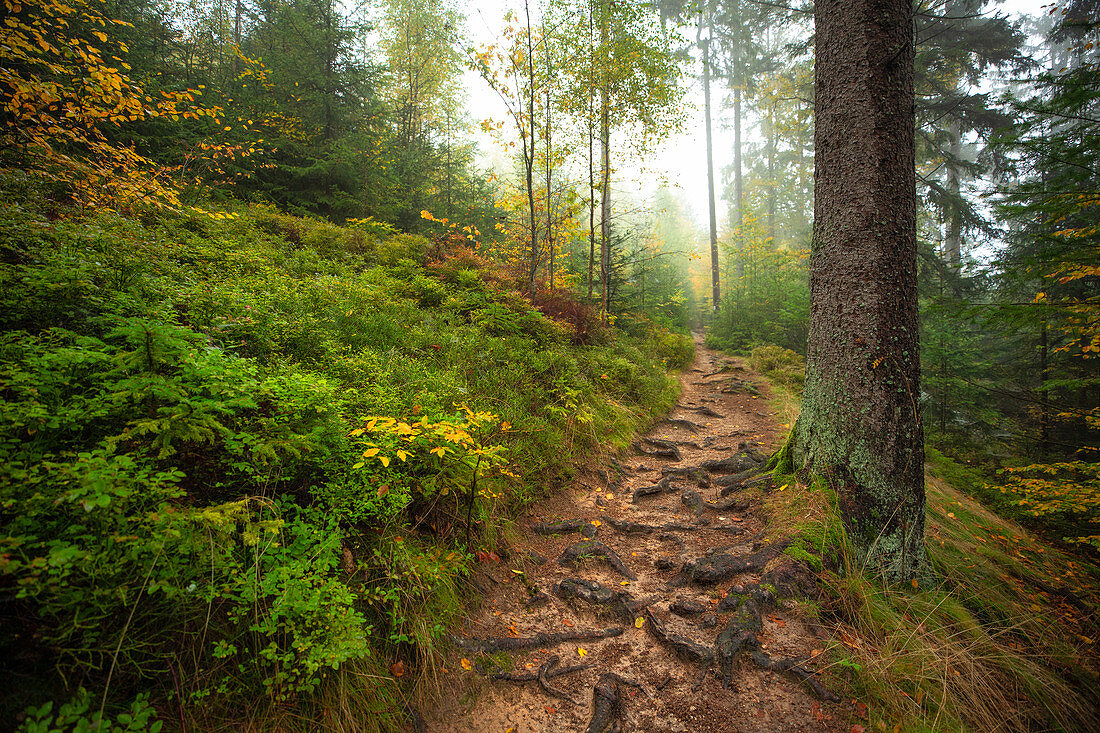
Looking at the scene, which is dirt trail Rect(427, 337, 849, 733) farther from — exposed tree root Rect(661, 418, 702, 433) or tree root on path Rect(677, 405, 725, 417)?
tree root on path Rect(677, 405, 725, 417)

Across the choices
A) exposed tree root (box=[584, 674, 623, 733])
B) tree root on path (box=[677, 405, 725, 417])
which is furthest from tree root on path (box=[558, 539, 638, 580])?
tree root on path (box=[677, 405, 725, 417])

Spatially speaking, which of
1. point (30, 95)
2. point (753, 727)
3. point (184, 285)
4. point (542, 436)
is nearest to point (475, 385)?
point (542, 436)

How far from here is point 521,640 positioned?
268cm

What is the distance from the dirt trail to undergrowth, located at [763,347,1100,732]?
22cm

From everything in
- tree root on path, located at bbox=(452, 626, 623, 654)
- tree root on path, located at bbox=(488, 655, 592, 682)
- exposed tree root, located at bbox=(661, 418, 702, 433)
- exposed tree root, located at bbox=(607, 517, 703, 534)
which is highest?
exposed tree root, located at bbox=(661, 418, 702, 433)

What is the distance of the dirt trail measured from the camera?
2219 mm

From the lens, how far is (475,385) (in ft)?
15.5

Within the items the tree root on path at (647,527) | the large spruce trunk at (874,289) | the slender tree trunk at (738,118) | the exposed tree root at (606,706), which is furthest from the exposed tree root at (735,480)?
the slender tree trunk at (738,118)

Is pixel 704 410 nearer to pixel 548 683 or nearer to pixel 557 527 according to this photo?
pixel 557 527

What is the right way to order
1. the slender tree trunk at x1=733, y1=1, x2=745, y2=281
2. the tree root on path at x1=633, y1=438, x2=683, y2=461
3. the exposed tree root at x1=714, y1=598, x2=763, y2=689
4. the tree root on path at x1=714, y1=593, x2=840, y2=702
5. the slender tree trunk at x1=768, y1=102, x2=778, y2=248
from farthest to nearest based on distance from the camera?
the slender tree trunk at x1=768, y1=102, x2=778, y2=248
the slender tree trunk at x1=733, y1=1, x2=745, y2=281
the tree root on path at x1=633, y1=438, x2=683, y2=461
the exposed tree root at x1=714, y1=598, x2=763, y2=689
the tree root on path at x1=714, y1=593, x2=840, y2=702

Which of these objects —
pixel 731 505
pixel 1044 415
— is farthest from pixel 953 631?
pixel 1044 415

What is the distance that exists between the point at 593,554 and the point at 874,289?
340 cm

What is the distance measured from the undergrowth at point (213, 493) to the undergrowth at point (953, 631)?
8.23 ft

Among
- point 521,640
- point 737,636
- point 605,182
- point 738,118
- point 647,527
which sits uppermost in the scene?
point 738,118
